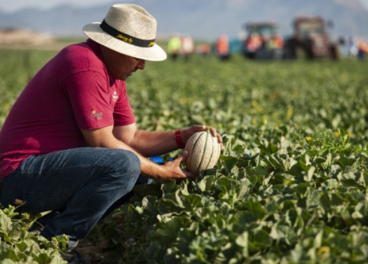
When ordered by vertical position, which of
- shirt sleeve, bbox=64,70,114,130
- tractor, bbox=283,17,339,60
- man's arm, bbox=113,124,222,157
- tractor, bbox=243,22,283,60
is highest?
shirt sleeve, bbox=64,70,114,130

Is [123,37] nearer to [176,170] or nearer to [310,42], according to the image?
[176,170]

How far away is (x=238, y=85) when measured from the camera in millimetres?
12648

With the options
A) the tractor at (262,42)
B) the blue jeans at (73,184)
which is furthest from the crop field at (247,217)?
the tractor at (262,42)

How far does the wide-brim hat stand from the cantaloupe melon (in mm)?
610

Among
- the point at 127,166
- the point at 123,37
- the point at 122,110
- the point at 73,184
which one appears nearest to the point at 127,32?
the point at 123,37

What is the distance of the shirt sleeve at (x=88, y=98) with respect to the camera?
332 cm

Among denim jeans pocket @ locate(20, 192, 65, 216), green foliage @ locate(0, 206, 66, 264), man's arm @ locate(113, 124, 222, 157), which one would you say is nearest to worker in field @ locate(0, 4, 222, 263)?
denim jeans pocket @ locate(20, 192, 65, 216)

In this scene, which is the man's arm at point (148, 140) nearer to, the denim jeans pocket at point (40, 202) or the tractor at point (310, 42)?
the denim jeans pocket at point (40, 202)

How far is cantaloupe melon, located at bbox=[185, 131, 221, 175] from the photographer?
3557 millimetres

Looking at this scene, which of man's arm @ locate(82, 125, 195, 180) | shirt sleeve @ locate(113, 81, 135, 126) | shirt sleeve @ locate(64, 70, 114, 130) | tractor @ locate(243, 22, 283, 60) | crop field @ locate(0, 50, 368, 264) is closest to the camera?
crop field @ locate(0, 50, 368, 264)

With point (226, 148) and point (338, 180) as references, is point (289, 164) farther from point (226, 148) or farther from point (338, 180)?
point (226, 148)

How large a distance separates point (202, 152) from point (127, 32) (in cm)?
92

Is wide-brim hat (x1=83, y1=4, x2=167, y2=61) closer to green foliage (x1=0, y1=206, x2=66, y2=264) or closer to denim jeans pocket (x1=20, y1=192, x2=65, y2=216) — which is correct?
denim jeans pocket (x1=20, y1=192, x2=65, y2=216)

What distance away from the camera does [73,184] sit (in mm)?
3441
